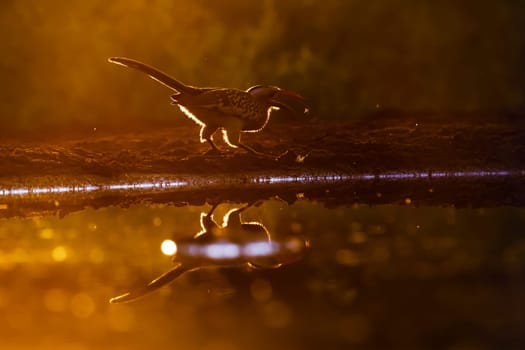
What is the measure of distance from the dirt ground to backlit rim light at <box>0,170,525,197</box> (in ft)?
0.29

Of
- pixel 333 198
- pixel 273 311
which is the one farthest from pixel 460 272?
pixel 333 198

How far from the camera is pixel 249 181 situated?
872cm

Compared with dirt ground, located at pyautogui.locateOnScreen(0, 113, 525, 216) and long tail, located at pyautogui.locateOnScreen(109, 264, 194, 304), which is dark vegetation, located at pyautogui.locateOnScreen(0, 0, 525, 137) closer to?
dirt ground, located at pyautogui.locateOnScreen(0, 113, 525, 216)

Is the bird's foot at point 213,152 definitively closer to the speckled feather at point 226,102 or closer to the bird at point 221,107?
the bird at point 221,107

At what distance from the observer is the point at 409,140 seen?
10.4 m

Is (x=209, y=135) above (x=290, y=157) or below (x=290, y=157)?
above

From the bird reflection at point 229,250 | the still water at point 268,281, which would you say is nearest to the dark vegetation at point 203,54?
the still water at point 268,281

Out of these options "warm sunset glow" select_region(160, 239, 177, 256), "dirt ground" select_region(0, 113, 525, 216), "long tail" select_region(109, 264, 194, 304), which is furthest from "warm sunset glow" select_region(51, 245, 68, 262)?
"dirt ground" select_region(0, 113, 525, 216)

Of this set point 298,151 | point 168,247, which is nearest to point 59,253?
point 168,247

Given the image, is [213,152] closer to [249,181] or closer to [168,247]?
[249,181]

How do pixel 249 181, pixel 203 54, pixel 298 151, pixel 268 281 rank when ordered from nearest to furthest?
pixel 268 281 < pixel 249 181 < pixel 298 151 < pixel 203 54

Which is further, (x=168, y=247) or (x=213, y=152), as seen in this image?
(x=213, y=152)

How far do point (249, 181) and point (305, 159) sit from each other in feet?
3.06

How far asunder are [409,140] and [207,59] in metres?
3.58
